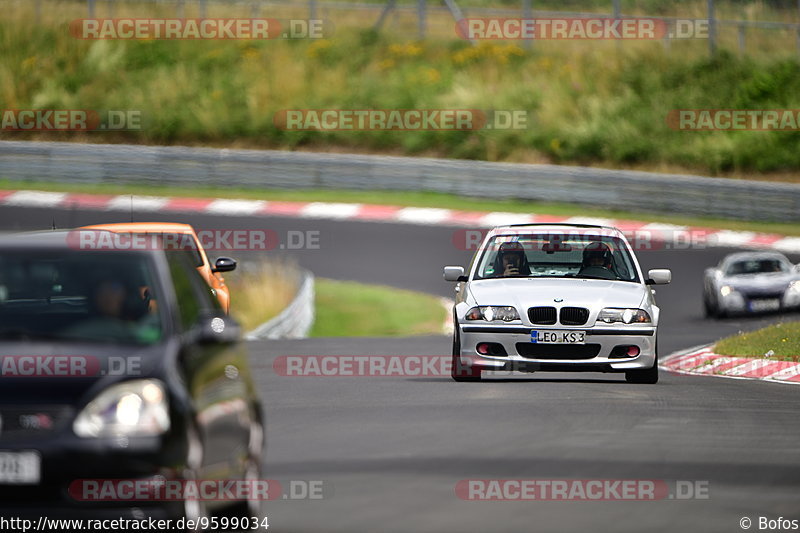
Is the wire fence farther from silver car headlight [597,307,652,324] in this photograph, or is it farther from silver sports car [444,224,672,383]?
silver car headlight [597,307,652,324]

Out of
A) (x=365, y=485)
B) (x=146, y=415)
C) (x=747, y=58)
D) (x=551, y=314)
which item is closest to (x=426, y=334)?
(x=551, y=314)

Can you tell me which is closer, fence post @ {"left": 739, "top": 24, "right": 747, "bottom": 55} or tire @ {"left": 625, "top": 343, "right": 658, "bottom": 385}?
tire @ {"left": 625, "top": 343, "right": 658, "bottom": 385}

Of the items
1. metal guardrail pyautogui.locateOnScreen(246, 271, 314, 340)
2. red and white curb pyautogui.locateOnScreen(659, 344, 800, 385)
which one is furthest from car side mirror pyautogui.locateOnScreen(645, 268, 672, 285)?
metal guardrail pyautogui.locateOnScreen(246, 271, 314, 340)

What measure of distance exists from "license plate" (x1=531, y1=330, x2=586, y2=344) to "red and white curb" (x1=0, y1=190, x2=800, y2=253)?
16.5 metres

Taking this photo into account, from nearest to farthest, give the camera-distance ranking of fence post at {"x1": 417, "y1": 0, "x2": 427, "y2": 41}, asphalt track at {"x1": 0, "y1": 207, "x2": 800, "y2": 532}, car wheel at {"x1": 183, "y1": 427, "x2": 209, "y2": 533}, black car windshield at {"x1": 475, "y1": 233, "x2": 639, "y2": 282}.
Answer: car wheel at {"x1": 183, "y1": 427, "x2": 209, "y2": 533}
asphalt track at {"x1": 0, "y1": 207, "x2": 800, "y2": 532}
black car windshield at {"x1": 475, "y1": 233, "x2": 639, "y2": 282}
fence post at {"x1": 417, "y1": 0, "x2": 427, "y2": 41}

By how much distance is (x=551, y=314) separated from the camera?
13711 millimetres

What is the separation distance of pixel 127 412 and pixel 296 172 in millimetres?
28784

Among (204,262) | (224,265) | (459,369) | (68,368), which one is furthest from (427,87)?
(68,368)

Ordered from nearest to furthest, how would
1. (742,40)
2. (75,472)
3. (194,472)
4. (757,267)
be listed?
1. (75,472)
2. (194,472)
3. (757,267)
4. (742,40)

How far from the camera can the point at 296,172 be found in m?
35.1

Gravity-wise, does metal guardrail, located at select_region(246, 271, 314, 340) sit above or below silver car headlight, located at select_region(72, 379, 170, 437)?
below

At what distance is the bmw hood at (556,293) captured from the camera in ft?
45.0

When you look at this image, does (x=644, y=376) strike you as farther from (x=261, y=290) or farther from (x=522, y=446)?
(x=261, y=290)

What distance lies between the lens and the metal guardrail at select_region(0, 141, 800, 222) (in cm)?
3347
